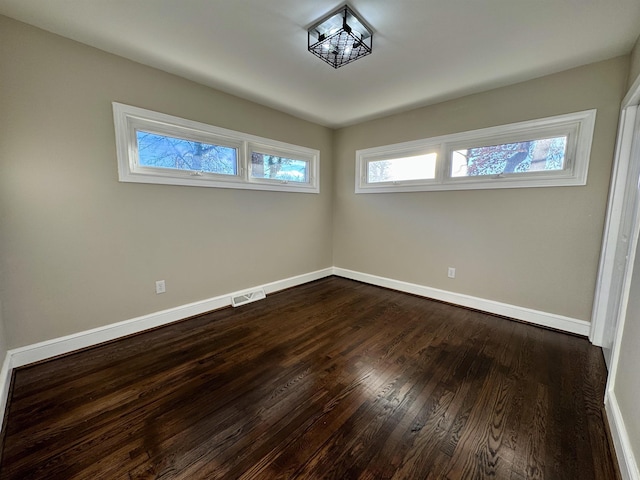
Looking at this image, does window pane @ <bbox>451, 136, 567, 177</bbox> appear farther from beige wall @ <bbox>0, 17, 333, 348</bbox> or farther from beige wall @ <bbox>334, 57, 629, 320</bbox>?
beige wall @ <bbox>0, 17, 333, 348</bbox>

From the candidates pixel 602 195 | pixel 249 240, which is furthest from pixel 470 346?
pixel 249 240

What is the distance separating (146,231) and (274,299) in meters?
1.65

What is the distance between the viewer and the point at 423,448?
50.1 inches

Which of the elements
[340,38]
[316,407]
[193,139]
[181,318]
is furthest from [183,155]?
[316,407]

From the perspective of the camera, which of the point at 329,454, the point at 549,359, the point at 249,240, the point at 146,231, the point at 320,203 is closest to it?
the point at 329,454

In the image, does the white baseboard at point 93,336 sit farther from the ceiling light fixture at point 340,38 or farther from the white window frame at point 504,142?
the white window frame at point 504,142

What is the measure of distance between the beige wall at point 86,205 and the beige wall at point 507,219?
7.03 feet

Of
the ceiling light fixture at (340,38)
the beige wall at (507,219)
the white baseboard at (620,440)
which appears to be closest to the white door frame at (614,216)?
the beige wall at (507,219)

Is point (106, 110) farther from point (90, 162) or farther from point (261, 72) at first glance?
point (261, 72)

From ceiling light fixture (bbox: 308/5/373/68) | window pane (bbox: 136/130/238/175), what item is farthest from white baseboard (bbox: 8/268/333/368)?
ceiling light fixture (bbox: 308/5/373/68)

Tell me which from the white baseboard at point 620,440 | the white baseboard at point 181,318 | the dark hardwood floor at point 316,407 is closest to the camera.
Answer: the white baseboard at point 620,440

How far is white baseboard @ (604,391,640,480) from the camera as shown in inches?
41.6

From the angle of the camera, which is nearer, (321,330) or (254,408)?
(254,408)

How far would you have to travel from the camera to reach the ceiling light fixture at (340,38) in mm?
1701
